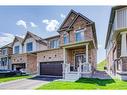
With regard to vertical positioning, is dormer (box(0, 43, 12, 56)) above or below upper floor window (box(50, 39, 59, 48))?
below

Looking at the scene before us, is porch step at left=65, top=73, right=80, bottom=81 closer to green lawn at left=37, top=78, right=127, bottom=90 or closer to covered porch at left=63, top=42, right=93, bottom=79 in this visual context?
covered porch at left=63, top=42, right=93, bottom=79

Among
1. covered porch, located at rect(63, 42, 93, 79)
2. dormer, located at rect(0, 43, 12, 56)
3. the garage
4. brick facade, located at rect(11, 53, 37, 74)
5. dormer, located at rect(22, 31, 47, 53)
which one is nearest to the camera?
covered porch, located at rect(63, 42, 93, 79)

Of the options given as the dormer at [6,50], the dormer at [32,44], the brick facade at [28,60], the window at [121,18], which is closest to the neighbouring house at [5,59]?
the dormer at [6,50]

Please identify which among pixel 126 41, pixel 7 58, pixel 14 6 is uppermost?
pixel 14 6

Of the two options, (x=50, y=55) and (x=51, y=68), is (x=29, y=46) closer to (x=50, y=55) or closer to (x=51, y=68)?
(x=50, y=55)

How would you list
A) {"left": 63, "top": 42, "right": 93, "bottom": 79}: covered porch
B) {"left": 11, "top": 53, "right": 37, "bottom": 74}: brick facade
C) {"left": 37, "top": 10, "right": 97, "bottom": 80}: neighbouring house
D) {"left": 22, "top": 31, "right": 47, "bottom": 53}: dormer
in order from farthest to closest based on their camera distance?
{"left": 22, "top": 31, "right": 47, "bottom": 53}: dormer → {"left": 11, "top": 53, "right": 37, "bottom": 74}: brick facade → {"left": 37, "top": 10, "right": 97, "bottom": 80}: neighbouring house → {"left": 63, "top": 42, "right": 93, "bottom": 79}: covered porch

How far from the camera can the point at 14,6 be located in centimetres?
1043

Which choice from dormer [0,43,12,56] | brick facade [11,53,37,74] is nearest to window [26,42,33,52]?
brick facade [11,53,37,74]

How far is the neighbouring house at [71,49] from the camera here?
46.9 feet

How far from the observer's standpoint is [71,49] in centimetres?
1555

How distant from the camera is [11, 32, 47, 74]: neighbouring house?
1473cm

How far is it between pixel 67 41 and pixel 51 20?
13.6ft
